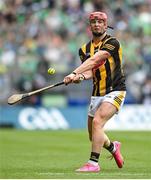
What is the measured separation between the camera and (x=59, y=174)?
1103cm

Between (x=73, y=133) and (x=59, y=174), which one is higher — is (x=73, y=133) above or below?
below

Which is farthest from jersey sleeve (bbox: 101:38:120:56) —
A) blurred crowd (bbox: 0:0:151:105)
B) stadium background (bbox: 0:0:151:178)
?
blurred crowd (bbox: 0:0:151:105)

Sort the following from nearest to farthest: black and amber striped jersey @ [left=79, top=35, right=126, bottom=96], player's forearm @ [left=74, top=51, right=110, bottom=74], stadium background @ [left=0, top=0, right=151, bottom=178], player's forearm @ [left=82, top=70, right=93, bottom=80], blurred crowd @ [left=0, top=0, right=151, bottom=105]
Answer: player's forearm @ [left=74, top=51, right=110, bottom=74] < black and amber striped jersey @ [left=79, top=35, right=126, bottom=96] < player's forearm @ [left=82, top=70, right=93, bottom=80] < stadium background @ [left=0, top=0, right=151, bottom=178] < blurred crowd @ [left=0, top=0, right=151, bottom=105]

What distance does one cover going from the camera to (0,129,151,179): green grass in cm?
1114

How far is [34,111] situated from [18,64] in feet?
6.37

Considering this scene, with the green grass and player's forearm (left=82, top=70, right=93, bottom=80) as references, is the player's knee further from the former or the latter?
player's forearm (left=82, top=70, right=93, bottom=80)

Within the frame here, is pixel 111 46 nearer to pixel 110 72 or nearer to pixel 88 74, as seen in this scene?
pixel 110 72

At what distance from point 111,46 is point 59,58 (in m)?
15.5

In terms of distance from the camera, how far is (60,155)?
15.6 m

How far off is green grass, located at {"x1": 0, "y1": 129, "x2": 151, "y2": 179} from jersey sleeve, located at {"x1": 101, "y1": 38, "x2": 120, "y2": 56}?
195 centimetres

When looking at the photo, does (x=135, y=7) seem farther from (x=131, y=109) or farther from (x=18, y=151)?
(x=18, y=151)

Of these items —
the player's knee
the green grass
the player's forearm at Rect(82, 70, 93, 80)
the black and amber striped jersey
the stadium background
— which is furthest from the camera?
the stadium background

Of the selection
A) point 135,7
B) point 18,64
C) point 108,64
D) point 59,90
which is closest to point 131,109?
point 59,90

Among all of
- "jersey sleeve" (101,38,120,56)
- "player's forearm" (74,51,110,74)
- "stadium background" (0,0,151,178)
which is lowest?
"stadium background" (0,0,151,178)
